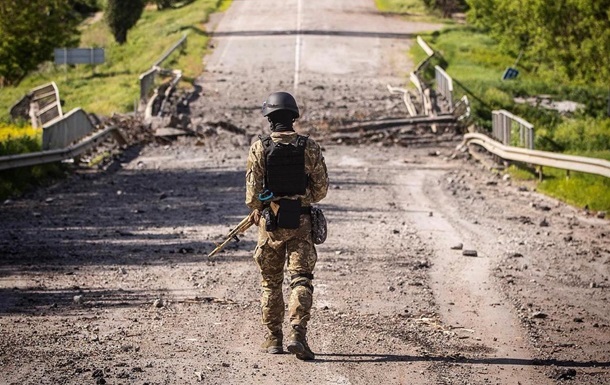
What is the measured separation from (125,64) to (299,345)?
5307 cm

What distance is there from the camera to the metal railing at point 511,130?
2743 centimetres

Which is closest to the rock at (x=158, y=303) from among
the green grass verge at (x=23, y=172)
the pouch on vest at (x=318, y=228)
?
the pouch on vest at (x=318, y=228)

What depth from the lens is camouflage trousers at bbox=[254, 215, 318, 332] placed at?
33.7 ft

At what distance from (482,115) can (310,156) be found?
31670 millimetres

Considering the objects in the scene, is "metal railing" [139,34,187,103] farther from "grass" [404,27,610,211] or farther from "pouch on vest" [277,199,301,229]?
"pouch on vest" [277,199,301,229]

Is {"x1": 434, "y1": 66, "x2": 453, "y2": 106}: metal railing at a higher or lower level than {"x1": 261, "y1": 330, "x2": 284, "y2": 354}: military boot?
lower

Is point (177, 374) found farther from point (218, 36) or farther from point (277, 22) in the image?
point (277, 22)

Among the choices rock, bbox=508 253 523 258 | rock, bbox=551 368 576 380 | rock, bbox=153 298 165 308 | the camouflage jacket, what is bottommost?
rock, bbox=508 253 523 258

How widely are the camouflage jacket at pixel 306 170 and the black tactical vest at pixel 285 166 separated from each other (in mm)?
46

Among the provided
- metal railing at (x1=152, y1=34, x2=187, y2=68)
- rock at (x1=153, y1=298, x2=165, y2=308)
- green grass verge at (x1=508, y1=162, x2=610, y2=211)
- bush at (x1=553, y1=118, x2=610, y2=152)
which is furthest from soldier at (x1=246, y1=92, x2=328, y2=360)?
metal railing at (x1=152, y1=34, x2=187, y2=68)

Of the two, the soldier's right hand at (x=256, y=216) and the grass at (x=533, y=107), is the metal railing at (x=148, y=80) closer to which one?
the grass at (x=533, y=107)

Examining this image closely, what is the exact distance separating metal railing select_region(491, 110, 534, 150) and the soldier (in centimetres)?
1708

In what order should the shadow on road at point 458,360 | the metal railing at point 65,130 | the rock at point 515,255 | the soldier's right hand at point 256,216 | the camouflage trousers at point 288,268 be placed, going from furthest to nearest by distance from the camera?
the metal railing at point 65,130, the rock at point 515,255, the soldier's right hand at point 256,216, the camouflage trousers at point 288,268, the shadow on road at point 458,360

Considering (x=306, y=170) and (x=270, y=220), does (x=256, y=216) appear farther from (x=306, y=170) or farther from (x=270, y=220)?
(x=306, y=170)
